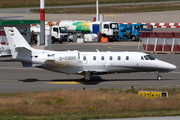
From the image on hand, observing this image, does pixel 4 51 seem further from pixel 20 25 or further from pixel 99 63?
pixel 20 25

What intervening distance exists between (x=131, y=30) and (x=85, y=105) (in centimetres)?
5097

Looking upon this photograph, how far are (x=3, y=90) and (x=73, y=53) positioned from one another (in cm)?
619

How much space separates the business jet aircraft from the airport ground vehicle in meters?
40.9

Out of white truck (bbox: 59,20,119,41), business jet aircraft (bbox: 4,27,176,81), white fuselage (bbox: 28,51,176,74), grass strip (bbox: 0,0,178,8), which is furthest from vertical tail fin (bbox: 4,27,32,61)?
grass strip (bbox: 0,0,178,8)

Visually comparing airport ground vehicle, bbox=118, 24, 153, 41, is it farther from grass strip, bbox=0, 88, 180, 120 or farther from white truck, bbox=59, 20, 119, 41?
grass strip, bbox=0, 88, 180, 120

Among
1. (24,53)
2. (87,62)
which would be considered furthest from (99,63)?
(24,53)

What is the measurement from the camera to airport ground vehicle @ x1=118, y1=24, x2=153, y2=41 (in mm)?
66438

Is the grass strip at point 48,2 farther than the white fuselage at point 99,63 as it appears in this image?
Yes

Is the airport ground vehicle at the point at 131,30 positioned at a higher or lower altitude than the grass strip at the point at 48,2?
lower

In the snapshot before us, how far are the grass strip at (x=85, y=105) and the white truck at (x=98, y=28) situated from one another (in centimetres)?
4563

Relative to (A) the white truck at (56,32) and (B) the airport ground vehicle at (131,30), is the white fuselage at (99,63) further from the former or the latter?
(B) the airport ground vehicle at (131,30)

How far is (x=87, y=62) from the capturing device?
26.0 metres

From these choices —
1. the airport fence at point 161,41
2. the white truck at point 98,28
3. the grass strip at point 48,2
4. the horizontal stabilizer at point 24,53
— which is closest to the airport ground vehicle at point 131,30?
the white truck at point 98,28

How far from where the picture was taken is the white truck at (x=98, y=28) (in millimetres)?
66625
